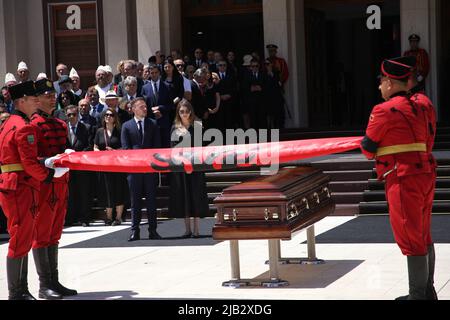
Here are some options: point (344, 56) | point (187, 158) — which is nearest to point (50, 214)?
point (187, 158)

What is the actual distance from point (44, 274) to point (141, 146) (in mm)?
4867

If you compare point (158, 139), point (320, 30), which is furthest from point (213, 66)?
point (158, 139)

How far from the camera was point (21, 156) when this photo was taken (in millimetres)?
9695

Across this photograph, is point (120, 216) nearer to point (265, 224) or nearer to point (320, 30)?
point (265, 224)

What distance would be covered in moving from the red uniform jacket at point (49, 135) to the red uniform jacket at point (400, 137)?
3124 mm

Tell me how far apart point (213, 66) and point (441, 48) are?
5.14 meters

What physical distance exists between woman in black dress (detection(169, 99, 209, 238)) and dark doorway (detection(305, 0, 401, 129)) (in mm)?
8179

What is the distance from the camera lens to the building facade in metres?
22.8

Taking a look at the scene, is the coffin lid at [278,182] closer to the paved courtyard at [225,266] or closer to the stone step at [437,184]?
the paved courtyard at [225,266]

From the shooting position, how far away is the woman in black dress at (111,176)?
16.9 m

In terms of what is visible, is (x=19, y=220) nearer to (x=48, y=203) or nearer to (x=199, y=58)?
(x=48, y=203)

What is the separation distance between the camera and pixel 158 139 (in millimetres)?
15195

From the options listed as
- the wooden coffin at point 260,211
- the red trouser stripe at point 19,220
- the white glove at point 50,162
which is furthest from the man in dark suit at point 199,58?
the red trouser stripe at point 19,220

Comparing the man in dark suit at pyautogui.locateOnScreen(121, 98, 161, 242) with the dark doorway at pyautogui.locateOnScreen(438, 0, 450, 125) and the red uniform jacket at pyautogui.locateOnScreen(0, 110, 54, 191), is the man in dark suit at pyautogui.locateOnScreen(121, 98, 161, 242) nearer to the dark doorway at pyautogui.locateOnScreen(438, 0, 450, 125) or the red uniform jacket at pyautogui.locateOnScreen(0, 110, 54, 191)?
the red uniform jacket at pyautogui.locateOnScreen(0, 110, 54, 191)
